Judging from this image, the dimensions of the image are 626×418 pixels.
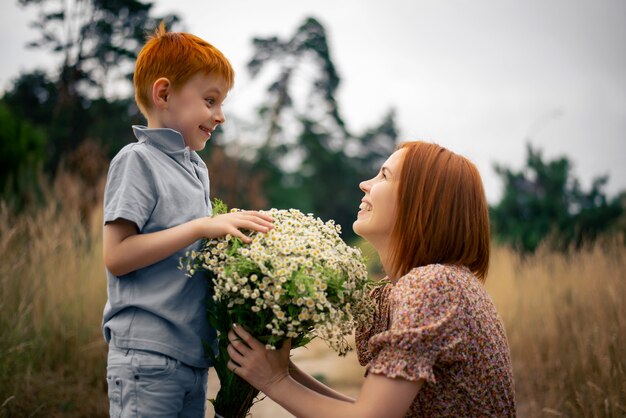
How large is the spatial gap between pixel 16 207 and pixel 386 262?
646 centimetres

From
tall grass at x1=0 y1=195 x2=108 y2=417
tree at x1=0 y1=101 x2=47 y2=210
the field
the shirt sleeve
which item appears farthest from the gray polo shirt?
tree at x1=0 y1=101 x2=47 y2=210

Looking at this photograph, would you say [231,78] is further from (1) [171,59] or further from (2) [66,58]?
(2) [66,58]

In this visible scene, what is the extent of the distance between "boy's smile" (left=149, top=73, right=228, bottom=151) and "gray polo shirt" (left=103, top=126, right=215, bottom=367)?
0.08 metres

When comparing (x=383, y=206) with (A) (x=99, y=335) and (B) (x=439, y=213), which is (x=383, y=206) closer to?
(B) (x=439, y=213)

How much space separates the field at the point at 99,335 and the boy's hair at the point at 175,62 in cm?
241

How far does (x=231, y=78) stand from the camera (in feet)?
8.14

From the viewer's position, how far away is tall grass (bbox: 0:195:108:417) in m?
3.96

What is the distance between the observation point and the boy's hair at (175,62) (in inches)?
92.3

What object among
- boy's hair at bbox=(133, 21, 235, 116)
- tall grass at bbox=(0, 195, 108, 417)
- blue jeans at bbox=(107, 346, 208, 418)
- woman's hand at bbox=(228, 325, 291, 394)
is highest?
boy's hair at bbox=(133, 21, 235, 116)

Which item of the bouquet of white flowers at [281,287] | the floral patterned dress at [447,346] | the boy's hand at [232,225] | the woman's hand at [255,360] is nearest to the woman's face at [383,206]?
the bouquet of white flowers at [281,287]

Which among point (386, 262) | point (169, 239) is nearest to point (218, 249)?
point (169, 239)

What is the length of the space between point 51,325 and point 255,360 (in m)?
3.31

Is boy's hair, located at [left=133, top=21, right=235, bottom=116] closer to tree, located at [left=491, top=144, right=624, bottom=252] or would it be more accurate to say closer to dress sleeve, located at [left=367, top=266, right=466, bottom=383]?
dress sleeve, located at [left=367, top=266, right=466, bottom=383]

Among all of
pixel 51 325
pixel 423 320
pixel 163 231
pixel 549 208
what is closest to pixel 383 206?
pixel 423 320
